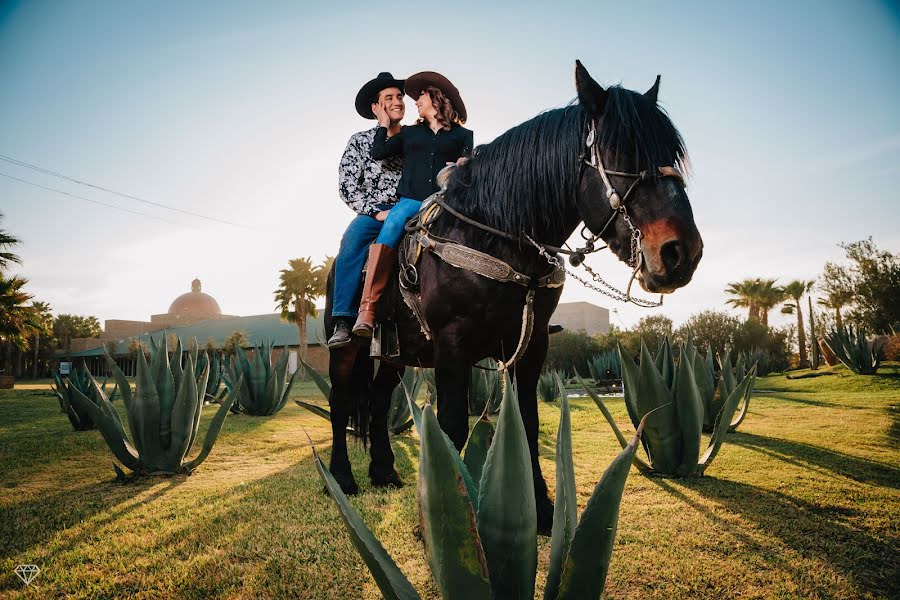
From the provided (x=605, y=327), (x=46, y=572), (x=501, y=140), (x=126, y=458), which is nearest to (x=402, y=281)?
(x=501, y=140)

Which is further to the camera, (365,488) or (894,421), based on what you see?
(894,421)

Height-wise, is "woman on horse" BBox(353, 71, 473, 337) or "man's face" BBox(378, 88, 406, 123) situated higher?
"man's face" BBox(378, 88, 406, 123)

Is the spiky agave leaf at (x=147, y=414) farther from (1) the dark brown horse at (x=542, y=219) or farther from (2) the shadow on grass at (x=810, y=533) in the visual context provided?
(2) the shadow on grass at (x=810, y=533)

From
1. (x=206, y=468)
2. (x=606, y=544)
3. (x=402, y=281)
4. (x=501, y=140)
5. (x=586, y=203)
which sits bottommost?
(x=206, y=468)

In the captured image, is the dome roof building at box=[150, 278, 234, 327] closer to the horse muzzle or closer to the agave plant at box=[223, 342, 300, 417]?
the agave plant at box=[223, 342, 300, 417]

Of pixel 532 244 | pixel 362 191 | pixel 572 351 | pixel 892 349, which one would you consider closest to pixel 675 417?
pixel 532 244

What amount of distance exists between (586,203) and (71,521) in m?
3.22

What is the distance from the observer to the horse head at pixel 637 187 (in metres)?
1.70

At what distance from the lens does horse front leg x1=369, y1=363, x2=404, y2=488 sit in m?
3.43

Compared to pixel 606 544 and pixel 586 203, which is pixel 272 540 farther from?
pixel 586 203

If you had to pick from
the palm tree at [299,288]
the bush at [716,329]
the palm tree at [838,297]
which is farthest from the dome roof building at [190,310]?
the palm tree at [838,297]

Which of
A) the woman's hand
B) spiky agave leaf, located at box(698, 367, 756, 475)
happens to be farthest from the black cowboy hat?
spiky agave leaf, located at box(698, 367, 756, 475)

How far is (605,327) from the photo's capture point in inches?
2518
